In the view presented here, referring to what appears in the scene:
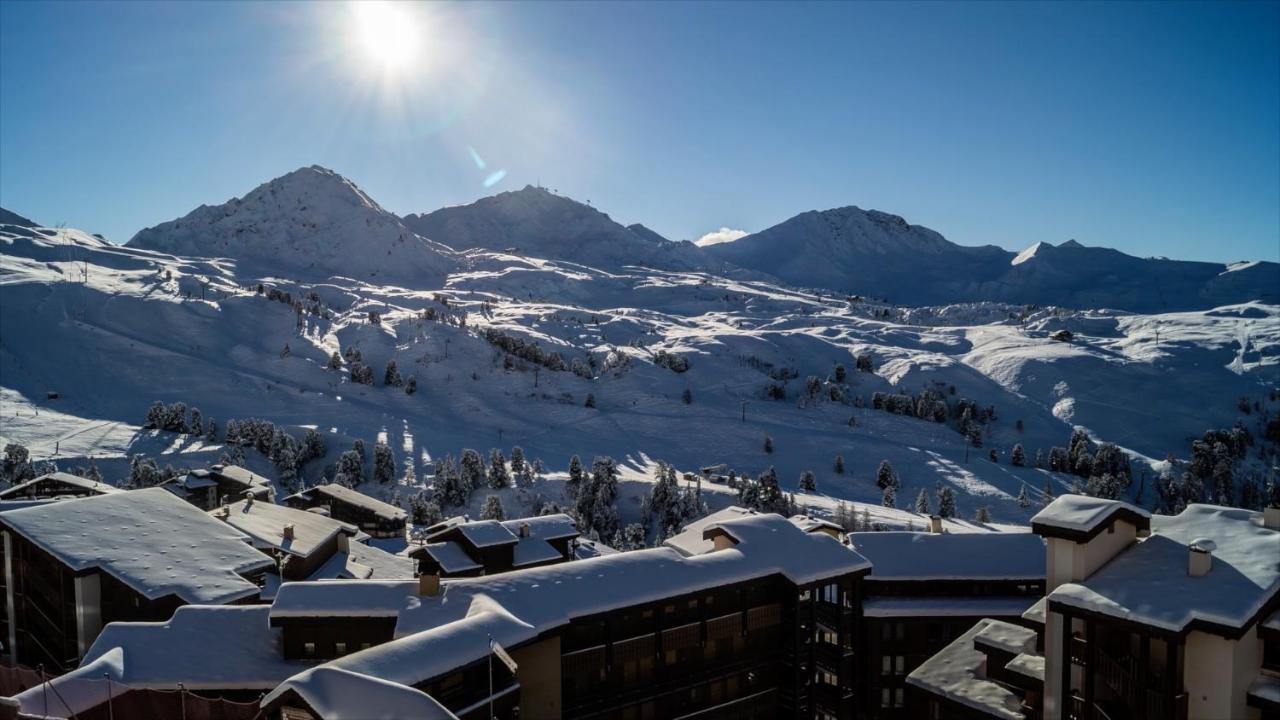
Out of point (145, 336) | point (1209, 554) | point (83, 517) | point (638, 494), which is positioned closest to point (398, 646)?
point (1209, 554)

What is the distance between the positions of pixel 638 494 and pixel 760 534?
76.9 meters

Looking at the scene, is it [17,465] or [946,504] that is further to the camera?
[946,504]

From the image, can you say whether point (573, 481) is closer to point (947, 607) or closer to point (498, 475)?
point (498, 475)

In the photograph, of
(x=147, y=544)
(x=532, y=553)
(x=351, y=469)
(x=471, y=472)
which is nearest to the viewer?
(x=147, y=544)

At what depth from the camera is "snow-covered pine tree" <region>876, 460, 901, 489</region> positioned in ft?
378

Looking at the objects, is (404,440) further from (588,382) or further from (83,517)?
(83,517)

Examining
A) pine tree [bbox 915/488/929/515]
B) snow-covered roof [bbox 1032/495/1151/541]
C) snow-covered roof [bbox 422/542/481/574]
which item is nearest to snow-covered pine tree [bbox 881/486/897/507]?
pine tree [bbox 915/488/929/515]

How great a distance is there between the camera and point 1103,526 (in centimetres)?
1875

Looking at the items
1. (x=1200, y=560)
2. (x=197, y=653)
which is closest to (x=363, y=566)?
(x=197, y=653)

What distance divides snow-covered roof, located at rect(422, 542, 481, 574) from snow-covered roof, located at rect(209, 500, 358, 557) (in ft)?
19.4

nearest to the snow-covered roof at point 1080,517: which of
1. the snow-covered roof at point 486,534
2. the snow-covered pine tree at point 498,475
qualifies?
the snow-covered roof at point 486,534

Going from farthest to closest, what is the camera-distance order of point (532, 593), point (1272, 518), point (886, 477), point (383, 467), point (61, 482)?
point (886, 477) < point (383, 467) < point (61, 482) < point (532, 593) < point (1272, 518)

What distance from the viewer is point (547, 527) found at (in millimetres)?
47031

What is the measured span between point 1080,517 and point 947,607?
15.7 meters
